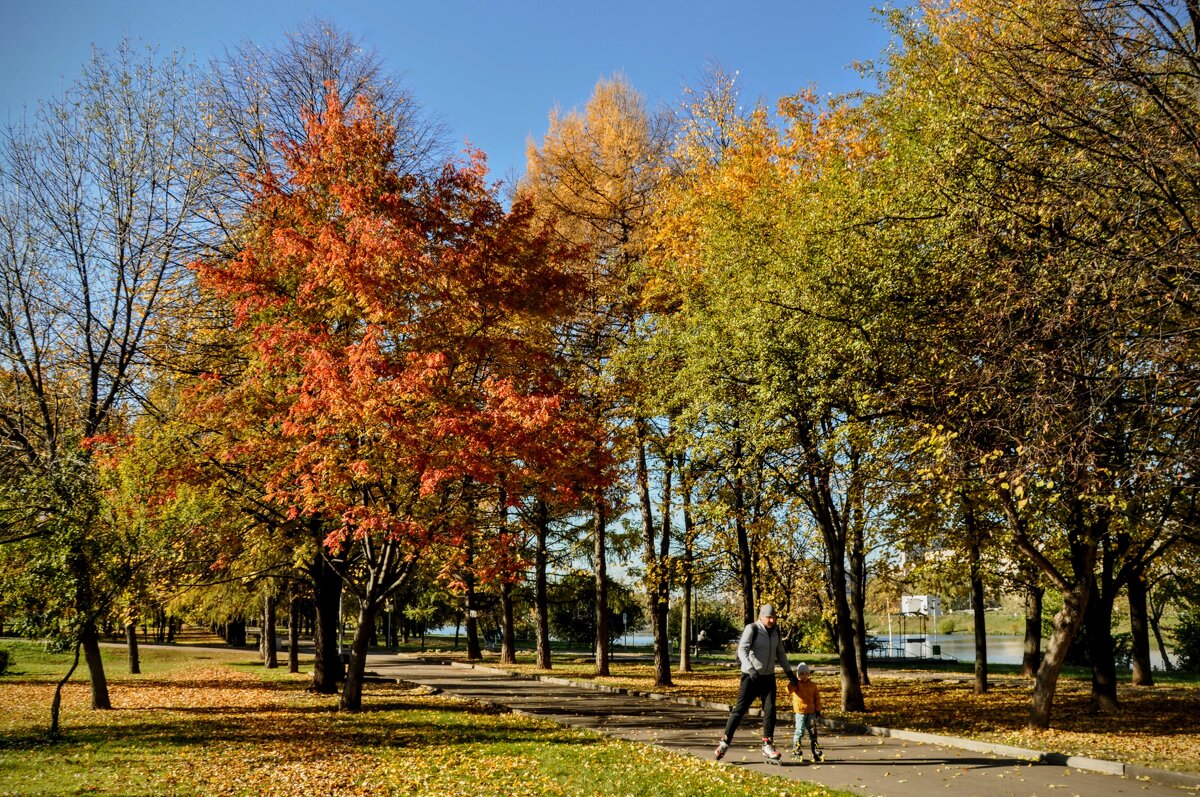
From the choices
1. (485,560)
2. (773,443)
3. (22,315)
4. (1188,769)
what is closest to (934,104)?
(773,443)

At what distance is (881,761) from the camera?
10242 millimetres

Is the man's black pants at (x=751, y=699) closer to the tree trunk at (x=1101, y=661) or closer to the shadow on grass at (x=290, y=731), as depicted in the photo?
the shadow on grass at (x=290, y=731)

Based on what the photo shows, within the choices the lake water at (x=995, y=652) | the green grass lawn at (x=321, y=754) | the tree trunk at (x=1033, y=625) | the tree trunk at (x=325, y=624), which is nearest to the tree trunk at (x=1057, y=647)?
the green grass lawn at (x=321, y=754)

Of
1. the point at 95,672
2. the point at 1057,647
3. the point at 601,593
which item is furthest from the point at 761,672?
the point at 601,593

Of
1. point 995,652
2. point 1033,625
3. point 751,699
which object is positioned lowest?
point 995,652

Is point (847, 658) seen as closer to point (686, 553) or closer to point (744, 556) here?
point (744, 556)

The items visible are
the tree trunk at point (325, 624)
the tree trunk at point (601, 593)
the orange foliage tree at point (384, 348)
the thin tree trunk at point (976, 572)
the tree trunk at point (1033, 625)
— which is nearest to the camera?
the orange foliage tree at point (384, 348)

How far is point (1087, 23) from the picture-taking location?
7.27m

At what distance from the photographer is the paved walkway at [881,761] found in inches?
340

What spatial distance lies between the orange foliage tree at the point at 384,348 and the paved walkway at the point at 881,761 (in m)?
4.59

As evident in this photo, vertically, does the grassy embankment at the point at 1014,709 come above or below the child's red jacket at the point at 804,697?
below

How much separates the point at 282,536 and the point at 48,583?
5.53 m

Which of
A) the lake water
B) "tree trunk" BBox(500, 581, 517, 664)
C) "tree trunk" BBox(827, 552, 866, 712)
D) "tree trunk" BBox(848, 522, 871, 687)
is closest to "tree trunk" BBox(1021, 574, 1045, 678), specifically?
"tree trunk" BBox(848, 522, 871, 687)

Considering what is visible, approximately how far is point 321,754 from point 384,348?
6.51 meters
